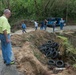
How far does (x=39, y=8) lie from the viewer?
46.4m

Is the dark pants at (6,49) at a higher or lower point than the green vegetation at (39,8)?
higher

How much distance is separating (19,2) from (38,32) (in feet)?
79.0

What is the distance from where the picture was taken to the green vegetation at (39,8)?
148ft

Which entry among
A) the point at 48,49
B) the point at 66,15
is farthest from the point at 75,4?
the point at 48,49

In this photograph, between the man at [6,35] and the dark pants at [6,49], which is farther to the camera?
the dark pants at [6,49]

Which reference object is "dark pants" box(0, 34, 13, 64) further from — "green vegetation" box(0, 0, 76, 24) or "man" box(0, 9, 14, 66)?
"green vegetation" box(0, 0, 76, 24)

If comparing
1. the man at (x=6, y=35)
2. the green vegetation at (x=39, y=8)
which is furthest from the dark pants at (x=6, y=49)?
the green vegetation at (x=39, y=8)

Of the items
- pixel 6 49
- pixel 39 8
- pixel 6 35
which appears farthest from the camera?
pixel 39 8

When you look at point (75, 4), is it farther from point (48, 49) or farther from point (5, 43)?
point (5, 43)

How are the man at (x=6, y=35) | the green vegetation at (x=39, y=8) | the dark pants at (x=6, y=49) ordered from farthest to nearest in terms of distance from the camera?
the green vegetation at (x=39, y=8)
the dark pants at (x=6, y=49)
the man at (x=6, y=35)

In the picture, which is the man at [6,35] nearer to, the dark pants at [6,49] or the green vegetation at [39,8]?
the dark pants at [6,49]

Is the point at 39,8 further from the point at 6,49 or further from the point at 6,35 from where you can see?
the point at 6,35

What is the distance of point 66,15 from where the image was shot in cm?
4575

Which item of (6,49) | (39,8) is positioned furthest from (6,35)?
(39,8)
